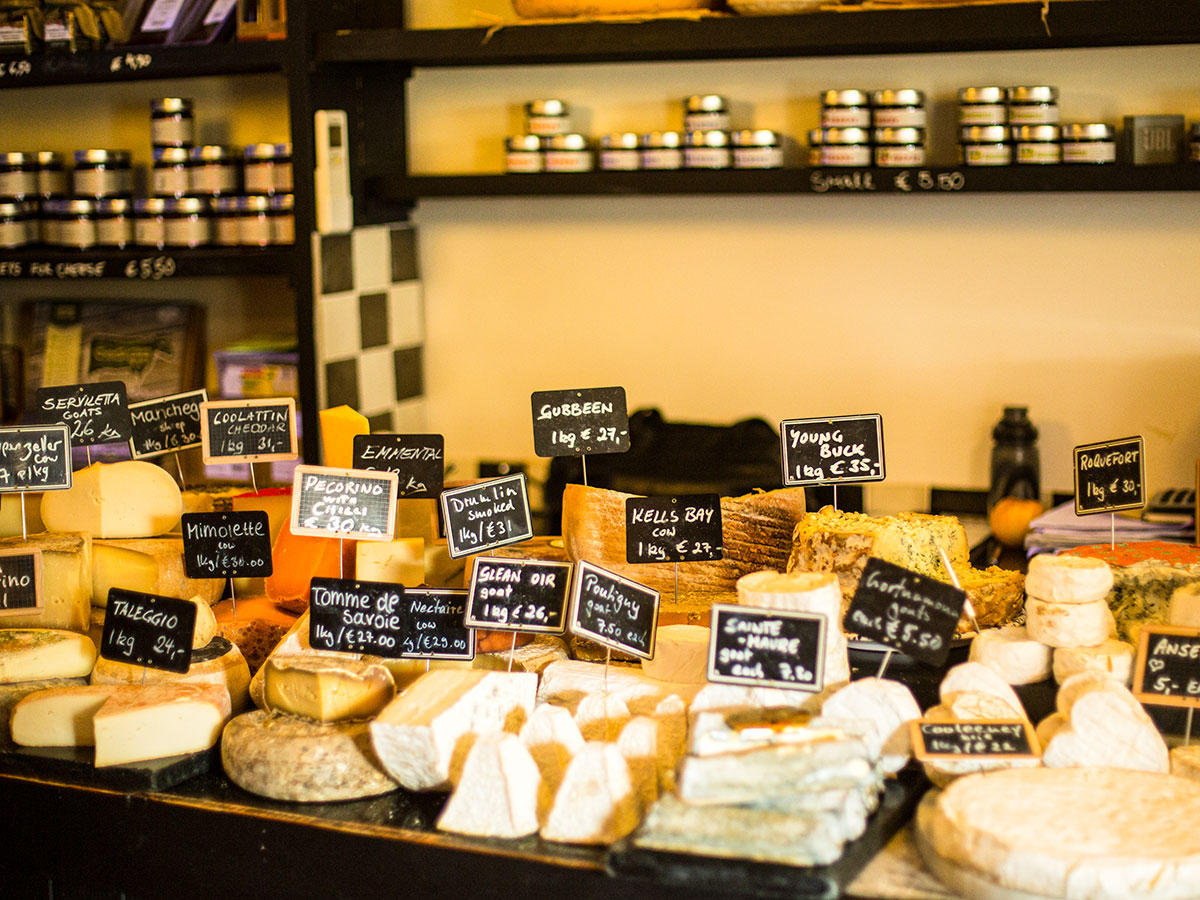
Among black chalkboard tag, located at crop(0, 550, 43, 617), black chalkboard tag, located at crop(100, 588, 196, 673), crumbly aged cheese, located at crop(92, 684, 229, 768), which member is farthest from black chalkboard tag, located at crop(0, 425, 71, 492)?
crumbly aged cheese, located at crop(92, 684, 229, 768)

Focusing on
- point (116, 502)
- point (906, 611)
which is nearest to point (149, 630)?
point (116, 502)

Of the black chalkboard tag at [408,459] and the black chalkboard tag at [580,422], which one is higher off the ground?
the black chalkboard tag at [580,422]

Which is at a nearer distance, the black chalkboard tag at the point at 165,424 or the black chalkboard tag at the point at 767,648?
the black chalkboard tag at the point at 767,648

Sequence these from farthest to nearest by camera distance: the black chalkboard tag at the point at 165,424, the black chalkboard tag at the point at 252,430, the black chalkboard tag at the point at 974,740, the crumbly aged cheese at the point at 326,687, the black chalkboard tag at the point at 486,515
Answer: the black chalkboard tag at the point at 165,424
the black chalkboard tag at the point at 252,430
the black chalkboard tag at the point at 486,515
the crumbly aged cheese at the point at 326,687
the black chalkboard tag at the point at 974,740

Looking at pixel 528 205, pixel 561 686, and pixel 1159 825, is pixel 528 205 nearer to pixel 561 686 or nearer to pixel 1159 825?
pixel 561 686

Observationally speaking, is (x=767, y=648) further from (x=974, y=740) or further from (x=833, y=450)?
(x=833, y=450)

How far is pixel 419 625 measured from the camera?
1532 millimetres

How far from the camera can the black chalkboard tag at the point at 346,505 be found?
65.4 inches

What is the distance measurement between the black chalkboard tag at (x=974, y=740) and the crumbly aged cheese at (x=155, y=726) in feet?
2.64

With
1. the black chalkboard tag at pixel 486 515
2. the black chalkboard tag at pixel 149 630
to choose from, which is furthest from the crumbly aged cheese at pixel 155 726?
the black chalkboard tag at pixel 486 515

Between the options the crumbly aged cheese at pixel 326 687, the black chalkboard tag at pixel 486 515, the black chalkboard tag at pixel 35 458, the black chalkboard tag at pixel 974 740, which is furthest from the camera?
the black chalkboard tag at pixel 35 458

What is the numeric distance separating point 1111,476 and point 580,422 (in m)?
0.73

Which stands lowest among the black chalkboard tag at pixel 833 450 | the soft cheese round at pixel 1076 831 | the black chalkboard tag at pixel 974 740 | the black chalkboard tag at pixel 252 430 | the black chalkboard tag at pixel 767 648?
the soft cheese round at pixel 1076 831

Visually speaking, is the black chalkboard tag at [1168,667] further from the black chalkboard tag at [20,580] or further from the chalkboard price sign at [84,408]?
the chalkboard price sign at [84,408]
